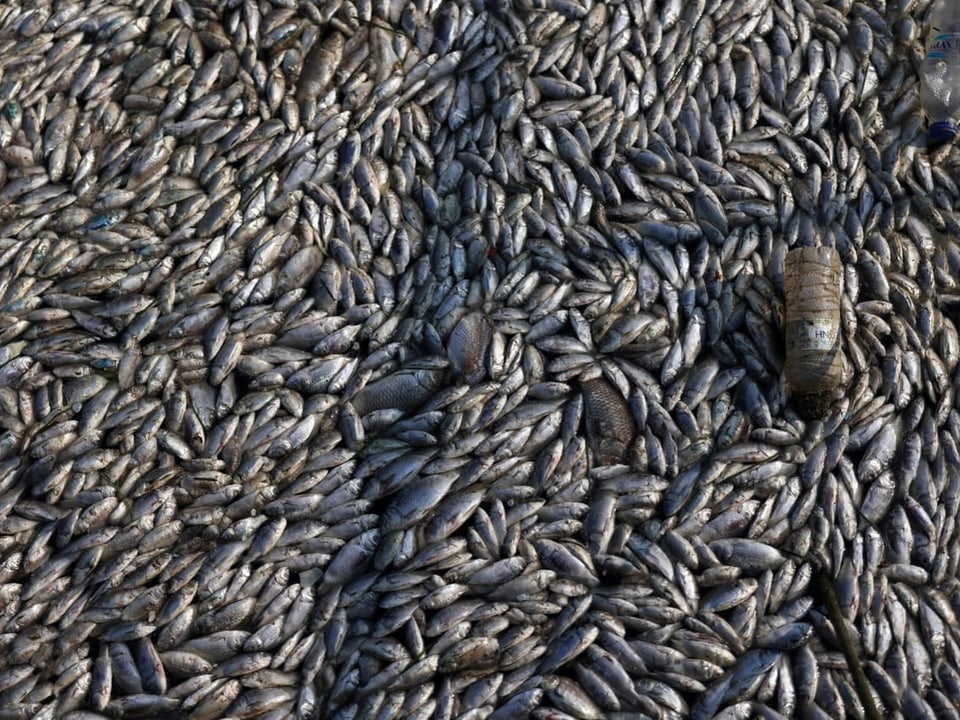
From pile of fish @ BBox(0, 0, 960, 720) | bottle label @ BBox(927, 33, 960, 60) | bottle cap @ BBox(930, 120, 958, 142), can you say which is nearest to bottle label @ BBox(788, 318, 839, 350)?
pile of fish @ BBox(0, 0, 960, 720)

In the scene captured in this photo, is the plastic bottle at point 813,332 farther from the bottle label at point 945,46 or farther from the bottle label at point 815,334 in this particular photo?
the bottle label at point 945,46

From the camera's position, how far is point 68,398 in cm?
480

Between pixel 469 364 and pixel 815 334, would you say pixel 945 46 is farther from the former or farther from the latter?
pixel 469 364

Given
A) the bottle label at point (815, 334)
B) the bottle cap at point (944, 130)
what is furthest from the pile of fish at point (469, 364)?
the bottle label at point (815, 334)

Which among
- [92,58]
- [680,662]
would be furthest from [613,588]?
[92,58]

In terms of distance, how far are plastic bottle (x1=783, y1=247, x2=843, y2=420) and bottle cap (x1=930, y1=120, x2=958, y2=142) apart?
1109 millimetres

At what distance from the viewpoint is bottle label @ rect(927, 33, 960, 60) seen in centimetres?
560

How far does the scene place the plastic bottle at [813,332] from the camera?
4.81 meters

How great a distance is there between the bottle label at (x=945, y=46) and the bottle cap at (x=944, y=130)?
14.1 inches

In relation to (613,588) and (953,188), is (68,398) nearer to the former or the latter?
(613,588)

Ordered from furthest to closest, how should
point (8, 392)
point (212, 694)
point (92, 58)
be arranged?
point (92, 58), point (8, 392), point (212, 694)

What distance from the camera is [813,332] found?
190 inches

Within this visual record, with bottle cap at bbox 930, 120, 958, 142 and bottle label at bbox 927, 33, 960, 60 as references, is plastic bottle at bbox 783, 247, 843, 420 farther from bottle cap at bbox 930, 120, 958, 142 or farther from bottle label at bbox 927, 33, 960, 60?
bottle label at bbox 927, 33, 960, 60

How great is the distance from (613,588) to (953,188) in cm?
274
